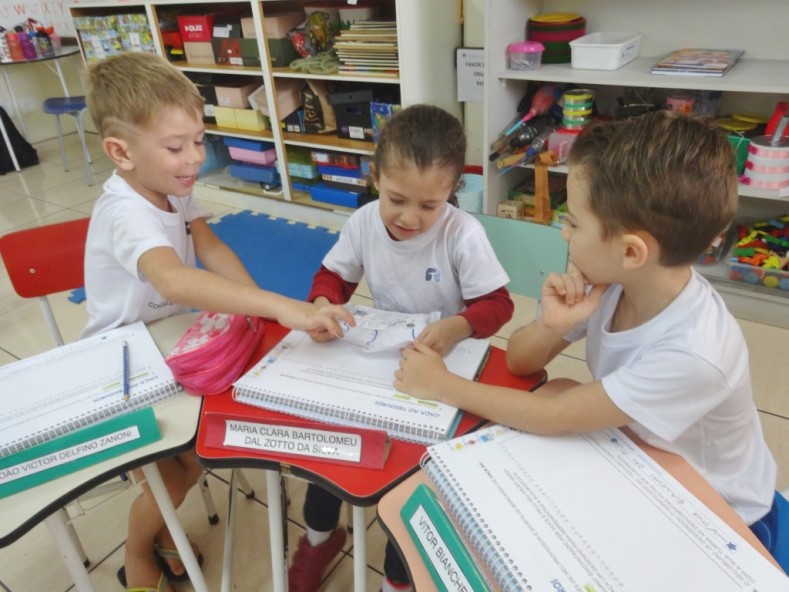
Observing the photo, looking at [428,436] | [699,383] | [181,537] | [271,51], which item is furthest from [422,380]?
[271,51]

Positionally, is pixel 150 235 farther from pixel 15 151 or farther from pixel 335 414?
pixel 15 151

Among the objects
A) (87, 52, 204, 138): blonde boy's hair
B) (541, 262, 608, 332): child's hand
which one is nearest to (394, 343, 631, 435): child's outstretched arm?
(541, 262, 608, 332): child's hand

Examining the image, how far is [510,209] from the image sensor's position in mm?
2564

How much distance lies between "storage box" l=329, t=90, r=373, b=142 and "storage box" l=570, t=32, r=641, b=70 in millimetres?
1000

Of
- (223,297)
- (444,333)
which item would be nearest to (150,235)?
(223,297)

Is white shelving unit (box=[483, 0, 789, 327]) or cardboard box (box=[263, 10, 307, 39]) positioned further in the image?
cardboard box (box=[263, 10, 307, 39])

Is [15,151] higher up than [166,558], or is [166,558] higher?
[15,151]

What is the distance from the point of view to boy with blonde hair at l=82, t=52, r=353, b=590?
1.02 metres

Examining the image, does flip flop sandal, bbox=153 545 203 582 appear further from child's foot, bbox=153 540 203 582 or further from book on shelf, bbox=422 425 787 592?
book on shelf, bbox=422 425 787 592

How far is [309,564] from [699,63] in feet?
6.68

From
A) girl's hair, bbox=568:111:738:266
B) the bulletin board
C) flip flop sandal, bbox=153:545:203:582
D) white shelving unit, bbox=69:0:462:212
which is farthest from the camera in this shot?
the bulletin board

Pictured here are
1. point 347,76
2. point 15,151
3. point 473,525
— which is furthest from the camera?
point 15,151

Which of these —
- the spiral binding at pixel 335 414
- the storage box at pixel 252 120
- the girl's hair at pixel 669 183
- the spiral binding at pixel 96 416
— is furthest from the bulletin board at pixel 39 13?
the girl's hair at pixel 669 183

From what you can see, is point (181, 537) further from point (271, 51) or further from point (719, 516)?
point (271, 51)
